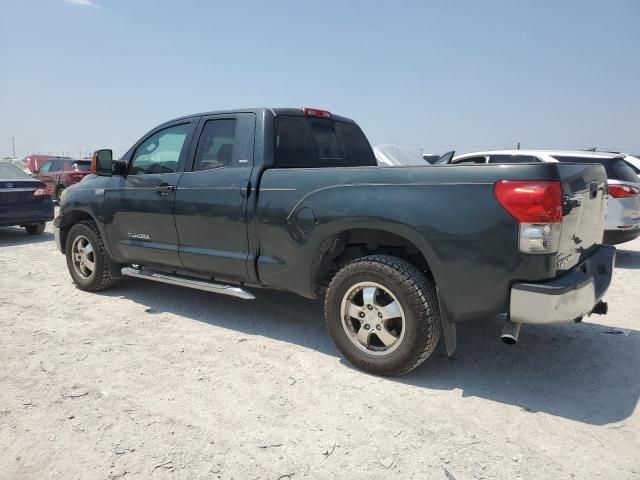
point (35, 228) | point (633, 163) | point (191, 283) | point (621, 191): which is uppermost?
point (633, 163)

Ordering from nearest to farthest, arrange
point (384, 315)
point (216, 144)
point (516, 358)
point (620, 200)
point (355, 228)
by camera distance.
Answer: point (384, 315), point (355, 228), point (516, 358), point (216, 144), point (620, 200)

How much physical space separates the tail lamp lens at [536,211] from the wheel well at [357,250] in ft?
2.44

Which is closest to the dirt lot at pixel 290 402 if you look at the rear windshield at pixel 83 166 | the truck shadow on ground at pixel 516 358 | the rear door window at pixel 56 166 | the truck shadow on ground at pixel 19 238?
the truck shadow on ground at pixel 516 358

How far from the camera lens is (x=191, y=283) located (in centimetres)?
429

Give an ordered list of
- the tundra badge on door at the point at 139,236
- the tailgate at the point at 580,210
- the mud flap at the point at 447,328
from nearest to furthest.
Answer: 1. the tailgate at the point at 580,210
2. the mud flap at the point at 447,328
3. the tundra badge on door at the point at 139,236

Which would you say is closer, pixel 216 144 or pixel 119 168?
pixel 216 144

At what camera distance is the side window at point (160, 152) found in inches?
178

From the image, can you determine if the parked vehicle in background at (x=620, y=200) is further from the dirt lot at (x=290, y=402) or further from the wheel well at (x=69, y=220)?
the wheel well at (x=69, y=220)

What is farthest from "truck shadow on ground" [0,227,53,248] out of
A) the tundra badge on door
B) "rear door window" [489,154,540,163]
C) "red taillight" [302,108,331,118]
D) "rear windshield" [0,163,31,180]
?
"rear door window" [489,154,540,163]

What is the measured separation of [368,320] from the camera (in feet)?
10.7

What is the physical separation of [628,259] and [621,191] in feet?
4.70

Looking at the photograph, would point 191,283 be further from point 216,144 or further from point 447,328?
point 447,328

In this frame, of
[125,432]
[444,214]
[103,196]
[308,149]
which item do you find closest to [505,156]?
[308,149]

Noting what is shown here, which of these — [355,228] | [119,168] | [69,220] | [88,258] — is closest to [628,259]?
[355,228]
